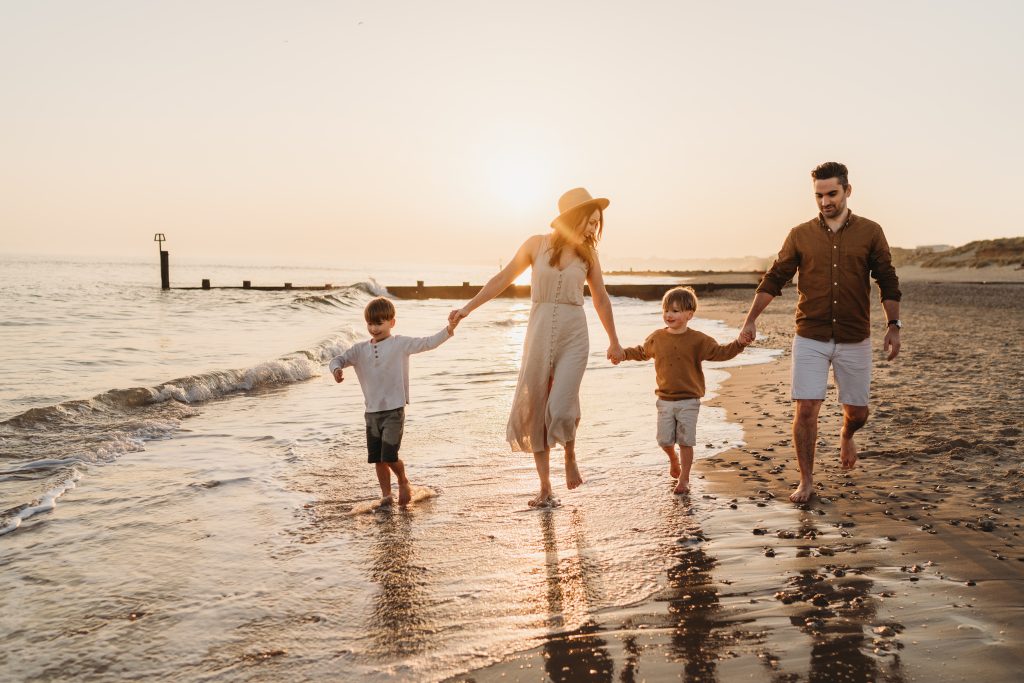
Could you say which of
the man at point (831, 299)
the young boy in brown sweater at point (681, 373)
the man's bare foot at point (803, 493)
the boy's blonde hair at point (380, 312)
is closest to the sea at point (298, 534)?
the young boy in brown sweater at point (681, 373)

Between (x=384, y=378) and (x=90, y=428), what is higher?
(x=384, y=378)

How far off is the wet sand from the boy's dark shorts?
1909mm

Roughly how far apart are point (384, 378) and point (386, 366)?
9cm

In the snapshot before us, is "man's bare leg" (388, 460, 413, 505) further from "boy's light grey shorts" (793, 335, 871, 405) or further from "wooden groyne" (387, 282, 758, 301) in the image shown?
"wooden groyne" (387, 282, 758, 301)

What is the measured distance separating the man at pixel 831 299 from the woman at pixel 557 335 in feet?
3.88

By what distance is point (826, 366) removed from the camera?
4934 mm

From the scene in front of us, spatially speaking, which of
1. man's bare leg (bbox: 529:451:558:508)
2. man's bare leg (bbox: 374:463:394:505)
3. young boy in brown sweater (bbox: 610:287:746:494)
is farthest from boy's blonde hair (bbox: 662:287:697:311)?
man's bare leg (bbox: 374:463:394:505)

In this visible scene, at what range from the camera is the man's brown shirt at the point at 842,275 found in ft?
15.7

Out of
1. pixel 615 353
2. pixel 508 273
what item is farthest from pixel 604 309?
pixel 508 273

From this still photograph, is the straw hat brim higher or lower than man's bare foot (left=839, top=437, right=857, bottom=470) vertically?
higher

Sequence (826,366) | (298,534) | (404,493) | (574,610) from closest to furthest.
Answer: (574,610)
(298,534)
(826,366)
(404,493)

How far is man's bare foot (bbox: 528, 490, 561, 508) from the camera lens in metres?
4.98

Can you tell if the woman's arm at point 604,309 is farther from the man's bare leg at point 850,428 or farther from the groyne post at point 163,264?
the groyne post at point 163,264

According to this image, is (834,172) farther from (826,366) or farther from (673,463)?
(673,463)
